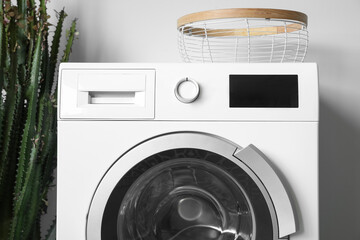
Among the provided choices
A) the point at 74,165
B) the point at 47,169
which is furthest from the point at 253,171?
the point at 47,169

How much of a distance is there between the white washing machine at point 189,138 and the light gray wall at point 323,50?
650 mm

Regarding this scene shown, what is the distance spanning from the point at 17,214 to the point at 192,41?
98 cm

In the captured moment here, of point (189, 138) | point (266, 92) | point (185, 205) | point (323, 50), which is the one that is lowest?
point (185, 205)

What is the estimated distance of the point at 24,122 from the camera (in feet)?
5.58

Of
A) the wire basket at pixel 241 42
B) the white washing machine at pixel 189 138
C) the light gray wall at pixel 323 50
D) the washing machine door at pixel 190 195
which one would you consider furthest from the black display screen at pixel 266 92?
the light gray wall at pixel 323 50

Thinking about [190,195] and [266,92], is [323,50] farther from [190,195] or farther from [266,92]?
[190,195]

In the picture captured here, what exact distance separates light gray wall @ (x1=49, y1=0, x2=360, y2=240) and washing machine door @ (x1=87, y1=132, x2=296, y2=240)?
2.29ft

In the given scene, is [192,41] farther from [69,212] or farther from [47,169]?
[69,212]

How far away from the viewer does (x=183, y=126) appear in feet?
4.30

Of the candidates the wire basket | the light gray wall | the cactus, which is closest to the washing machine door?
the cactus

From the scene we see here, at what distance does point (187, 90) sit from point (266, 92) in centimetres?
22

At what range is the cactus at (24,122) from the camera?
1596 millimetres

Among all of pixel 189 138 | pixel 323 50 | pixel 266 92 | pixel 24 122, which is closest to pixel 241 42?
pixel 323 50

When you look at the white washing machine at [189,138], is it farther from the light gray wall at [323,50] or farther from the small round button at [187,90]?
the light gray wall at [323,50]
